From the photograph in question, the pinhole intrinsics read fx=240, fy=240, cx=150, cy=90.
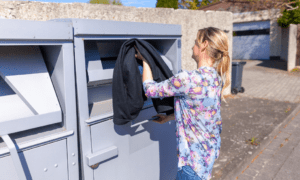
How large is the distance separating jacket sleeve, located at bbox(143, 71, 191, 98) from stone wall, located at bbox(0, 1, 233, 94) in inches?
76.1

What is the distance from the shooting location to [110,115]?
1645mm

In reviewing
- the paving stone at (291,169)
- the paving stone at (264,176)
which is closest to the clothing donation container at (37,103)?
the paving stone at (264,176)

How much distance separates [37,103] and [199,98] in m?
0.98

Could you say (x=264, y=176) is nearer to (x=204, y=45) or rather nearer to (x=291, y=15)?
(x=204, y=45)

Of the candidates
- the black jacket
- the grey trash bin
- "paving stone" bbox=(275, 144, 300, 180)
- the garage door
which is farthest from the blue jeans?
the garage door

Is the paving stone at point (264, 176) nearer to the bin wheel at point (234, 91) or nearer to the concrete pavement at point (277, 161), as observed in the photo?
the concrete pavement at point (277, 161)

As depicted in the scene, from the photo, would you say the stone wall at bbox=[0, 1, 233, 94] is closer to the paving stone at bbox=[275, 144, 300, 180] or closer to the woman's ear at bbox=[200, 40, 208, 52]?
the woman's ear at bbox=[200, 40, 208, 52]

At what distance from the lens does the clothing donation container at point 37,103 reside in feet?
3.99

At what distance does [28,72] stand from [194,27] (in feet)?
15.2

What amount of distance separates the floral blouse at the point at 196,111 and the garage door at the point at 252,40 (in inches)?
680

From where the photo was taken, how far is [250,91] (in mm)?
7984

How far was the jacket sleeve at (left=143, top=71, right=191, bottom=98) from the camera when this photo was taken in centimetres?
150

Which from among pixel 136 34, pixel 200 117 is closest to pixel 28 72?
pixel 136 34

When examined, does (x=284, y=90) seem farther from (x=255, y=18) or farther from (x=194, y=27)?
(x=255, y=18)
